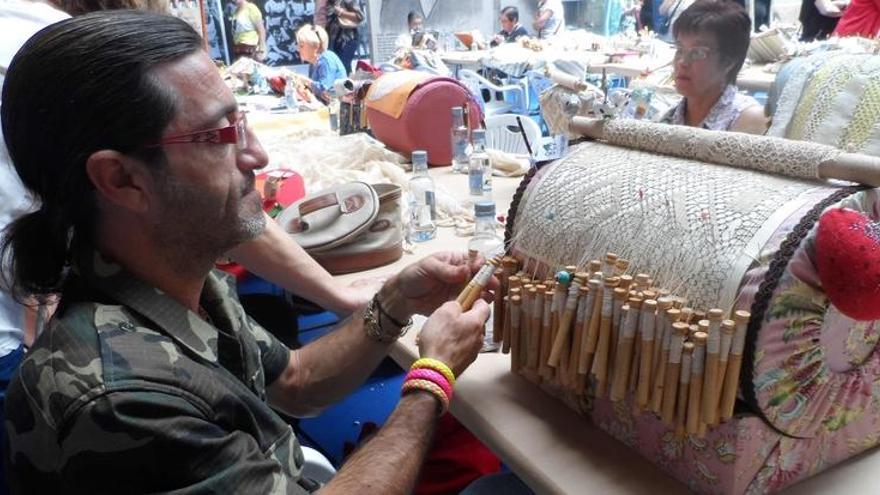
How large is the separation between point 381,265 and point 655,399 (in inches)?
40.8

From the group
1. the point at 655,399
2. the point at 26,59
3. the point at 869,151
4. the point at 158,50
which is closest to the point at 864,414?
the point at 655,399

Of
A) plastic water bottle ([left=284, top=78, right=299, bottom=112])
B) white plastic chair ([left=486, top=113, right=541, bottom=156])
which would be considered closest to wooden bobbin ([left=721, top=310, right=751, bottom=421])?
white plastic chair ([left=486, top=113, right=541, bottom=156])

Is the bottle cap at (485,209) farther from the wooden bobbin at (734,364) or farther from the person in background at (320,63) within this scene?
the person in background at (320,63)

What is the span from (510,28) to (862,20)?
544cm

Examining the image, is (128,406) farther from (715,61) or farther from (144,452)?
(715,61)

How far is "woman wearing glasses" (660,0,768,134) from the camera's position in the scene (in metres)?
2.48

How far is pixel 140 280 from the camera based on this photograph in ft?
3.07

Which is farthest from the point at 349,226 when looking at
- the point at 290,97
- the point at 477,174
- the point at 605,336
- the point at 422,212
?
the point at 290,97

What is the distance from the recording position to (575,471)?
981 millimetres

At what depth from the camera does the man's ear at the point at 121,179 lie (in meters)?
0.87

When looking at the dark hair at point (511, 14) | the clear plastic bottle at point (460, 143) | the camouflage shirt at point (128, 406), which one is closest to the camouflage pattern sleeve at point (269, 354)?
the camouflage shirt at point (128, 406)

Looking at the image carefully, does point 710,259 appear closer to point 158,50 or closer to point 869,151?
point 158,50

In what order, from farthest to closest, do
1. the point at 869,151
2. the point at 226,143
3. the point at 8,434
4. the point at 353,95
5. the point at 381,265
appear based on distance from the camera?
1. the point at 353,95
2. the point at 381,265
3. the point at 869,151
4. the point at 226,143
5. the point at 8,434

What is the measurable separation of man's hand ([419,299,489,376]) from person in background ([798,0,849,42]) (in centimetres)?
554
